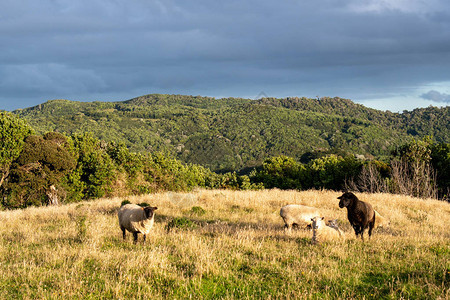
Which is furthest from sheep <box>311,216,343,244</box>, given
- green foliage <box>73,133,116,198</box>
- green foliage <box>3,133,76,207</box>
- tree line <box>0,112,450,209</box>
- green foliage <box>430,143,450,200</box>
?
green foliage <box>430,143,450,200</box>

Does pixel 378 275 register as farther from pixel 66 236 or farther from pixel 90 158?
pixel 90 158

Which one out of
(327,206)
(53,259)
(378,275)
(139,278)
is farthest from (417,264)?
(327,206)

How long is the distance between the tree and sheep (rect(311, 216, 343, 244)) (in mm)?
30427

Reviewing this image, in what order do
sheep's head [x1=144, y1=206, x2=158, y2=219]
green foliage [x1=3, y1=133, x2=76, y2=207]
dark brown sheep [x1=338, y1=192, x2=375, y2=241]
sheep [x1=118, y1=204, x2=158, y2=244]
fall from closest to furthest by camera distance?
sheep's head [x1=144, y1=206, x2=158, y2=219]
sheep [x1=118, y1=204, x2=158, y2=244]
dark brown sheep [x1=338, y1=192, x2=375, y2=241]
green foliage [x1=3, y1=133, x2=76, y2=207]

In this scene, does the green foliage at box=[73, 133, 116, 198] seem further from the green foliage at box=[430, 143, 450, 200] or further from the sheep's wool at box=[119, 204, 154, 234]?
the green foliage at box=[430, 143, 450, 200]

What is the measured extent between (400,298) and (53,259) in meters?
7.87

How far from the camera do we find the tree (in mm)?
29125

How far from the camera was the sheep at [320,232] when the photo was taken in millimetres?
9930

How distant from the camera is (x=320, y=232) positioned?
10234 millimetres

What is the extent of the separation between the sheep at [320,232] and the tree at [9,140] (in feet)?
99.8

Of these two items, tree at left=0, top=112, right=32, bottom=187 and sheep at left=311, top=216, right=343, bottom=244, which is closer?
sheep at left=311, top=216, right=343, bottom=244

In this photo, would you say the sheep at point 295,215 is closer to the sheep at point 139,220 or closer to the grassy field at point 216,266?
the grassy field at point 216,266

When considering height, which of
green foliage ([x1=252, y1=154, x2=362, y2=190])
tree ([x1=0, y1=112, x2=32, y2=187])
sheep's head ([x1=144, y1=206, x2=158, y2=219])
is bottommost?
green foliage ([x1=252, y1=154, x2=362, y2=190])

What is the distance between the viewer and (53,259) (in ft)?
25.5
